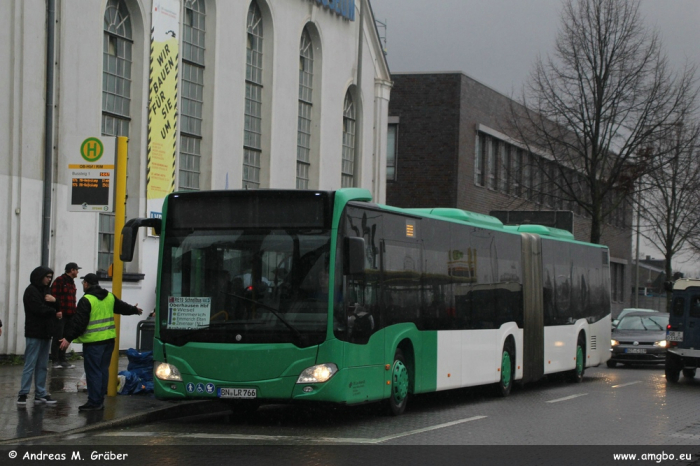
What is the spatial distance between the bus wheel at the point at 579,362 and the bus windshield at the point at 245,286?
441 inches

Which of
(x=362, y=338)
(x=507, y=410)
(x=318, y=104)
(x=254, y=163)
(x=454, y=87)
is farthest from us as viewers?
(x=454, y=87)

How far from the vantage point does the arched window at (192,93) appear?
81.1ft

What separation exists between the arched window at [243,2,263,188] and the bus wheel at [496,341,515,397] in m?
10.6

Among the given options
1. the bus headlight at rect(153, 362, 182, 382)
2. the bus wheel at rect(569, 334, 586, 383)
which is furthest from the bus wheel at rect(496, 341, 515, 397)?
the bus headlight at rect(153, 362, 182, 382)

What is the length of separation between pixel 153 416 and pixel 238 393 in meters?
1.26

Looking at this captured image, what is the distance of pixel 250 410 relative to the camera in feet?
45.0

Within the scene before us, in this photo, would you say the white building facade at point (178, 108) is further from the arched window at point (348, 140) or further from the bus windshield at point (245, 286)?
the bus windshield at point (245, 286)

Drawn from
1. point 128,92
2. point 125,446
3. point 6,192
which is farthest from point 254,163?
point 125,446

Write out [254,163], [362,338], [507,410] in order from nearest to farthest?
[362,338], [507,410], [254,163]

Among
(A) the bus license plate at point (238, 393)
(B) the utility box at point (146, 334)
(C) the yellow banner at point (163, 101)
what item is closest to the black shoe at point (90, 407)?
(A) the bus license plate at point (238, 393)

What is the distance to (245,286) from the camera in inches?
485

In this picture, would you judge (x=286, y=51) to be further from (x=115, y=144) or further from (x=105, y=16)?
(x=115, y=144)

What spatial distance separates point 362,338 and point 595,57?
23.6m

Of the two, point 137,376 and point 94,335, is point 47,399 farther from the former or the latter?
point 137,376
